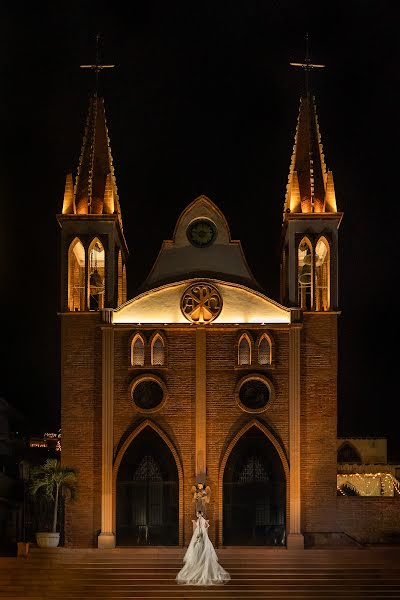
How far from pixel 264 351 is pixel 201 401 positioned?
2.49 m

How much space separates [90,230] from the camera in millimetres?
38156

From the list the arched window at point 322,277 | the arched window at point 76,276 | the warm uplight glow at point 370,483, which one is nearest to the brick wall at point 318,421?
the arched window at point 322,277

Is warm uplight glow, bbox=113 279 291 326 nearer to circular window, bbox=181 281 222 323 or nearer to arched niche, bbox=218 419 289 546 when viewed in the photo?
circular window, bbox=181 281 222 323

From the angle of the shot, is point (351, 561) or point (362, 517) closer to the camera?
point (351, 561)

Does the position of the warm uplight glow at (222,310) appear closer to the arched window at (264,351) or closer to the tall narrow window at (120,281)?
the arched window at (264,351)

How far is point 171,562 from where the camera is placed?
32750 millimetres

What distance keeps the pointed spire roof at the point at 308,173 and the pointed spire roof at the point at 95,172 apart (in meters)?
5.75

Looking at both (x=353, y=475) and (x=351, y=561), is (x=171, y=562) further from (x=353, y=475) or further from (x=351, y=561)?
(x=353, y=475)

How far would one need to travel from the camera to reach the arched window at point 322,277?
37.8 metres

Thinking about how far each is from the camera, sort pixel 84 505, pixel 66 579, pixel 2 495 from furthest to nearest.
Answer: pixel 2 495 < pixel 84 505 < pixel 66 579

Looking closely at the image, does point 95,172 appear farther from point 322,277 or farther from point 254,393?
point 254,393

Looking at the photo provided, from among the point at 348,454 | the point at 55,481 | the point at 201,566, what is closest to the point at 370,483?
the point at 348,454

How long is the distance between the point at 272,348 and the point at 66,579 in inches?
388

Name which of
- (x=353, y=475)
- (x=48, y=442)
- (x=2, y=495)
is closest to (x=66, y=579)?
(x=2, y=495)
